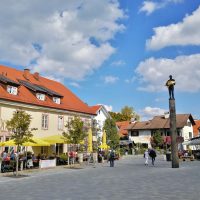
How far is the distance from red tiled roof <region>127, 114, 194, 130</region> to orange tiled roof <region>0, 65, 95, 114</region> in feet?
102

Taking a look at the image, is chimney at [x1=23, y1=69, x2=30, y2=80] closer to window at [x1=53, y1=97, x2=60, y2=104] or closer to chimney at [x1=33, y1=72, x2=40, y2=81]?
chimney at [x1=33, y1=72, x2=40, y2=81]

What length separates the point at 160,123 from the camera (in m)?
76.4

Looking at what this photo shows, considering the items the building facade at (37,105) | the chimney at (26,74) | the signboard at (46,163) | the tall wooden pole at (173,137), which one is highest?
the chimney at (26,74)

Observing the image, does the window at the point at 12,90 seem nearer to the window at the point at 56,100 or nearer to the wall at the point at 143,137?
the window at the point at 56,100

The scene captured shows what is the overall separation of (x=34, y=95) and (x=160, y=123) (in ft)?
145

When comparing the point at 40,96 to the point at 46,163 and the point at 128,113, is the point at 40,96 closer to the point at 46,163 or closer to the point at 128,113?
the point at 46,163

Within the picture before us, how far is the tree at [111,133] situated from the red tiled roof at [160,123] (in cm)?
2023

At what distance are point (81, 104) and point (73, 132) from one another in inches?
663

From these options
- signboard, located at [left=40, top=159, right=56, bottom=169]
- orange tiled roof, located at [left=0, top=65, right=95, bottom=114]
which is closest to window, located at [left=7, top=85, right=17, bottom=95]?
orange tiled roof, located at [left=0, top=65, right=95, bottom=114]

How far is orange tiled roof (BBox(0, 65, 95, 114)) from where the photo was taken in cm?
3510

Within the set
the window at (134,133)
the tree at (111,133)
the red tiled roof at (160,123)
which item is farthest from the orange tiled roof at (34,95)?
the window at (134,133)

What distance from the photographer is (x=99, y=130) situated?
5397 cm

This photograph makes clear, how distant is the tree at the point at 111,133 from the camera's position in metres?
55.9

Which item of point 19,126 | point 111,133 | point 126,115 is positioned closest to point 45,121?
point 19,126
